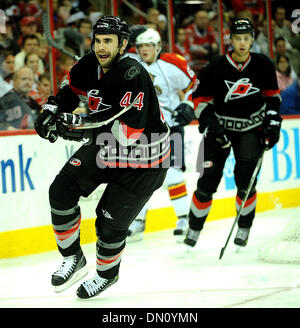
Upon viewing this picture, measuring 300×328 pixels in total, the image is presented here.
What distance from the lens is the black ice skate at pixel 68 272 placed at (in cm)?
388

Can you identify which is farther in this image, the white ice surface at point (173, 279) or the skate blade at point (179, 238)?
the skate blade at point (179, 238)

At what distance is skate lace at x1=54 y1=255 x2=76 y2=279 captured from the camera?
3.89 meters

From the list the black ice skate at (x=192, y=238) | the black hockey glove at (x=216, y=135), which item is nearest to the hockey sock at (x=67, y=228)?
the black hockey glove at (x=216, y=135)

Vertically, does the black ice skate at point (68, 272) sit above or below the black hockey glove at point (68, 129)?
below

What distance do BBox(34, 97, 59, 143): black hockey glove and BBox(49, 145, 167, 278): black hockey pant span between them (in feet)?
0.61

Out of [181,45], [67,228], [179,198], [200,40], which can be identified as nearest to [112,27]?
[67,228]

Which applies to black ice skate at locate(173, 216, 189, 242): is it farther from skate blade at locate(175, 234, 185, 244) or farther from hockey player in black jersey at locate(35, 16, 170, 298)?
hockey player in black jersey at locate(35, 16, 170, 298)

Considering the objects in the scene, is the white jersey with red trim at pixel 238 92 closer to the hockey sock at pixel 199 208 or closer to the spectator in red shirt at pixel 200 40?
the hockey sock at pixel 199 208

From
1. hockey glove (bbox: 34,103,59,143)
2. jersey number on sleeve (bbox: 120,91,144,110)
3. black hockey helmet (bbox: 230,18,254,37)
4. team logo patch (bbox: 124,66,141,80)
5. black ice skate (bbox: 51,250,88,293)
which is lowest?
black ice skate (bbox: 51,250,88,293)

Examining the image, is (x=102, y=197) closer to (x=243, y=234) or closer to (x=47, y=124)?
(x=47, y=124)

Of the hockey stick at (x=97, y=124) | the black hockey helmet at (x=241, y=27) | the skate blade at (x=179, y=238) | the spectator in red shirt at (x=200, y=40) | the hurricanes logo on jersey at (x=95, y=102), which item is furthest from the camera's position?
the spectator in red shirt at (x=200, y=40)

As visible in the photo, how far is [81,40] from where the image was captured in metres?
6.65

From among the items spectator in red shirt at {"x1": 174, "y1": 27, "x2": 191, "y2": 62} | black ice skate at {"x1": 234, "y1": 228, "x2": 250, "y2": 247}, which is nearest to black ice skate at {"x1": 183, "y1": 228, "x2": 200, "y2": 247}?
black ice skate at {"x1": 234, "y1": 228, "x2": 250, "y2": 247}

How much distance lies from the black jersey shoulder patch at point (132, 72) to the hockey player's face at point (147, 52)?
7.75 feet
